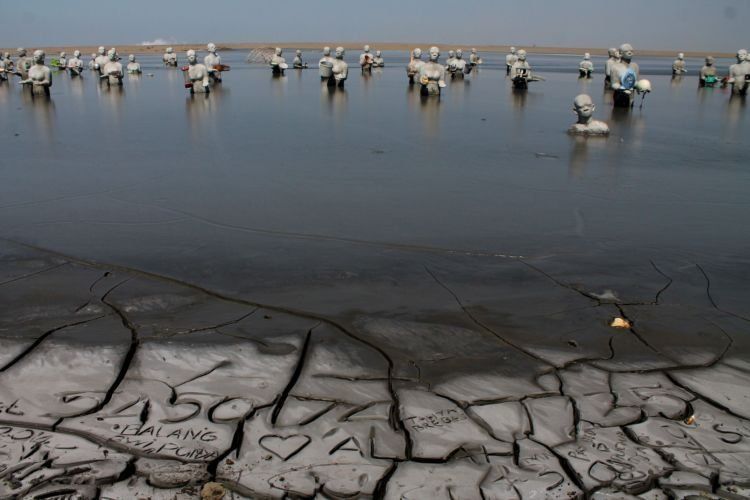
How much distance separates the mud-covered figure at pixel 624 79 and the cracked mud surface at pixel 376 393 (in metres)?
13.1

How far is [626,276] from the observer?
519 cm

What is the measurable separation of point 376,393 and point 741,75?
23.5m

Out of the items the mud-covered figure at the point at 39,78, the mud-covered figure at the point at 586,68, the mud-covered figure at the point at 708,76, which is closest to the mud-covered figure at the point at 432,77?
the mud-covered figure at the point at 39,78

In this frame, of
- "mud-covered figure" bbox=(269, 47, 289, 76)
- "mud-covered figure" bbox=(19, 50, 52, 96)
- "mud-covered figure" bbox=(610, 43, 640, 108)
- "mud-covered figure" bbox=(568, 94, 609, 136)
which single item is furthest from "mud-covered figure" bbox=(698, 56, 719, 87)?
"mud-covered figure" bbox=(19, 50, 52, 96)

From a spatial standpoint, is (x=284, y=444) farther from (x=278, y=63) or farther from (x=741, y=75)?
(x=278, y=63)

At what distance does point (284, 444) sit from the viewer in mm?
2986

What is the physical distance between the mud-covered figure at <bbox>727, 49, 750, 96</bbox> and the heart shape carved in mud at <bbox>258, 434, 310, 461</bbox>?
78.5ft

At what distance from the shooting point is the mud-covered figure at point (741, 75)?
72.5ft

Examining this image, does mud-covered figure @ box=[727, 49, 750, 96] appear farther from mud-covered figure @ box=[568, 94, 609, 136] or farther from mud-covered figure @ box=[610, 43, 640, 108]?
mud-covered figure @ box=[568, 94, 609, 136]

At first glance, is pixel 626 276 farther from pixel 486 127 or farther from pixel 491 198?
pixel 486 127

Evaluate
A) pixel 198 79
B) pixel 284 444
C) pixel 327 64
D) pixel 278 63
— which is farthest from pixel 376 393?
pixel 278 63

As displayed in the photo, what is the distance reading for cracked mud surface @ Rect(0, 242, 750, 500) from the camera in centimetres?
278

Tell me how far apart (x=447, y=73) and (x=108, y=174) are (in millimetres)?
26309

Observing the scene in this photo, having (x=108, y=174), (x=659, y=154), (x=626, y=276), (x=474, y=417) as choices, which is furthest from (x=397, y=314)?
(x=659, y=154)
